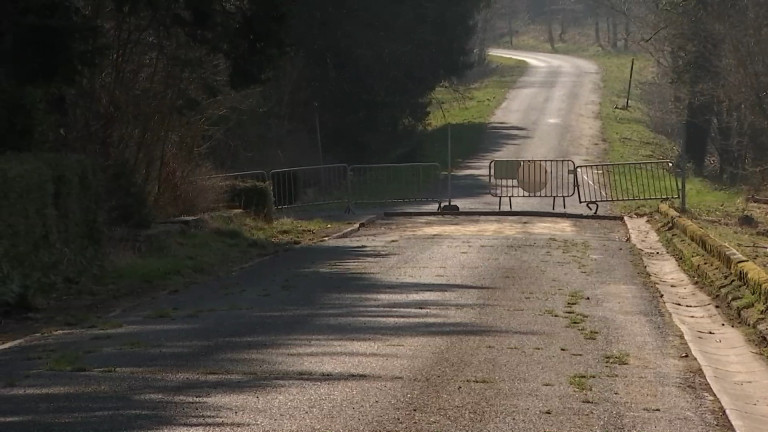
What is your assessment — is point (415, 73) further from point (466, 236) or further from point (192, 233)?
point (192, 233)

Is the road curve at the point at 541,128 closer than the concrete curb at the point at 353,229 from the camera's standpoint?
No

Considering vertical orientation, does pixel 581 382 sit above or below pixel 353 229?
above

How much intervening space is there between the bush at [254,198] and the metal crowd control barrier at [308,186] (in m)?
3.71

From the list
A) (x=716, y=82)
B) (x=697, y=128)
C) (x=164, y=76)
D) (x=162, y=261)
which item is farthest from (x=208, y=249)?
(x=697, y=128)

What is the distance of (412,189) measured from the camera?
120 ft

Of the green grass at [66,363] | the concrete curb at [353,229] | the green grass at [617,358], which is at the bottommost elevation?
the concrete curb at [353,229]

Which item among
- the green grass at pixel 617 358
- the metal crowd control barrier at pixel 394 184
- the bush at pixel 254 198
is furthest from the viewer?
the metal crowd control barrier at pixel 394 184

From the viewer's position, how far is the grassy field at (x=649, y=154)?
2458 centimetres

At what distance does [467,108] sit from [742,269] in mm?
54765

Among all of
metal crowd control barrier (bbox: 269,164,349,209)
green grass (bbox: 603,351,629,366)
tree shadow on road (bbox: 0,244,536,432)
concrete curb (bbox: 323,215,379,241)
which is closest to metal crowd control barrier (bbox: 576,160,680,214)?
concrete curb (bbox: 323,215,379,241)

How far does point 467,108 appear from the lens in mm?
69125

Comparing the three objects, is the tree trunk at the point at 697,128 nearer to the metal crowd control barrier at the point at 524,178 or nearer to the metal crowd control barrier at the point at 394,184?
the metal crowd control barrier at the point at 524,178

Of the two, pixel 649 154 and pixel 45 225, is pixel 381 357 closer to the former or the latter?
pixel 45 225

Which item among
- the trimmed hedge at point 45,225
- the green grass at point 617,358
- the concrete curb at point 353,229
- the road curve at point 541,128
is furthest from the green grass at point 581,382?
the road curve at point 541,128
